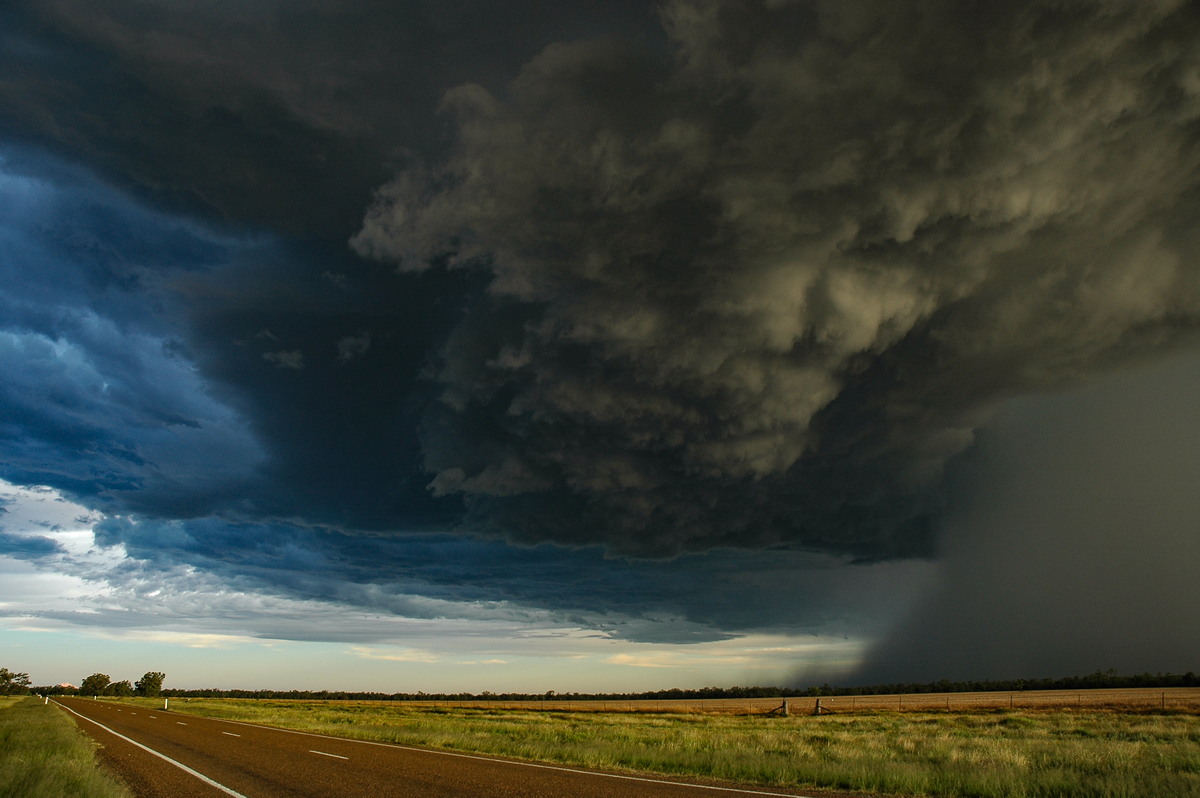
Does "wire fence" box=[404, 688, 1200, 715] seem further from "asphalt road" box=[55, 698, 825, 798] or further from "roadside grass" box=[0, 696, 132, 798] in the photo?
"roadside grass" box=[0, 696, 132, 798]

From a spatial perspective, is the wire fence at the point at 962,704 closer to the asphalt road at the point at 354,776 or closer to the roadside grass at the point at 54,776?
the asphalt road at the point at 354,776

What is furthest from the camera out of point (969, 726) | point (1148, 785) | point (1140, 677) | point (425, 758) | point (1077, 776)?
point (1140, 677)

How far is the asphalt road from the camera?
11.0 meters

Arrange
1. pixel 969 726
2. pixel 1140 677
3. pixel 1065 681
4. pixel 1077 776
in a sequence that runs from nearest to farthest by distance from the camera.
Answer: pixel 1077 776, pixel 969 726, pixel 1140 677, pixel 1065 681

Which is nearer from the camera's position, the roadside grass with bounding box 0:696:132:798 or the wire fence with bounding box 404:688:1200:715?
the roadside grass with bounding box 0:696:132:798

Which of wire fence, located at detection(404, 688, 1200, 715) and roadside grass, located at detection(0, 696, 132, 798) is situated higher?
roadside grass, located at detection(0, 696, 132, 798)

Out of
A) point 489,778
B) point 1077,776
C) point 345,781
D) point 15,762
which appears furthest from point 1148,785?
point 15,762

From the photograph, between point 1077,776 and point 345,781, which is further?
point 1077,776

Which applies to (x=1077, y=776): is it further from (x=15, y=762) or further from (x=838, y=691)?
(x=838, y=691)

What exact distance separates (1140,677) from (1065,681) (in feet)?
66.9

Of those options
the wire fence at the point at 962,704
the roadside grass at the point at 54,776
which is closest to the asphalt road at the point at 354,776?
the roadside grass at the point at 54,776

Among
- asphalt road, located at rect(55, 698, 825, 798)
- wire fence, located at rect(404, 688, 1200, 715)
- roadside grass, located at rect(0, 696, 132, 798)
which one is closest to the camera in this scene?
roadside grass, located at rect(0, 696, 132, 798)

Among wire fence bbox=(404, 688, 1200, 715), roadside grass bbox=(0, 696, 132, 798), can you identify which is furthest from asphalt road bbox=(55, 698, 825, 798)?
wire fence bbox=(404, 688, 1200, 715)

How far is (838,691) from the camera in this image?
591 feet
